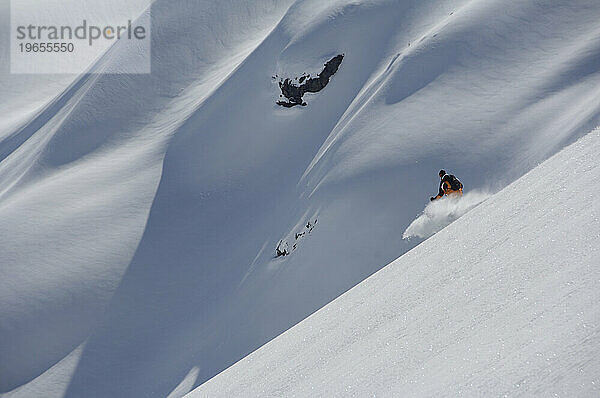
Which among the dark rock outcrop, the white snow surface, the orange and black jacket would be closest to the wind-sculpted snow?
the orange and black jacket

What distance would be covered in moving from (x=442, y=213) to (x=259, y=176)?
19345mm

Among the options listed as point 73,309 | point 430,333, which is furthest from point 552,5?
point 430,333

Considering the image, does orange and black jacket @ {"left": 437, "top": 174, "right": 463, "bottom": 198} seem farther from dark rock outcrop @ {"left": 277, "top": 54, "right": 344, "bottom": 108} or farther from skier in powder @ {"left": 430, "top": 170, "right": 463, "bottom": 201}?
dark rock outcrop @ {"left": 277, "top": 54, "right": 344, "bottom": 108}

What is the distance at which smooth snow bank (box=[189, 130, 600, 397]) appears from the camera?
4.00m

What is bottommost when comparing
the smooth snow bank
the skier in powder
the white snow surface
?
the white snow surface

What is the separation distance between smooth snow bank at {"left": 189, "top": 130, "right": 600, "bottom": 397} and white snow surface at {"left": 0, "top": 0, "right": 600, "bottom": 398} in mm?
16844

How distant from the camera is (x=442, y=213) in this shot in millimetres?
20094

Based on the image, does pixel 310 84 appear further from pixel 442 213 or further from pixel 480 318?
pixel 480 318

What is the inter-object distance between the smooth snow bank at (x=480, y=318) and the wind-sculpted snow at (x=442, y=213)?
37.7ft

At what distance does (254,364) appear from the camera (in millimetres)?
7148

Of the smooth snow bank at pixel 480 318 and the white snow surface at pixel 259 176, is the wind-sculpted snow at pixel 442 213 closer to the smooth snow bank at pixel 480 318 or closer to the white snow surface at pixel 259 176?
the white snow surface at pixel 259 176

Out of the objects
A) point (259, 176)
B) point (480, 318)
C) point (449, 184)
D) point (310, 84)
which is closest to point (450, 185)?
point (449, 184)

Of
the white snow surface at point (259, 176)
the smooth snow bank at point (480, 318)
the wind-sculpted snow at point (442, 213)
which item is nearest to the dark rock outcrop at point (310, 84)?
the white snow surface at point (259, 176)

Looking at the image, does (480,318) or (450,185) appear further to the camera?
(450,185)
